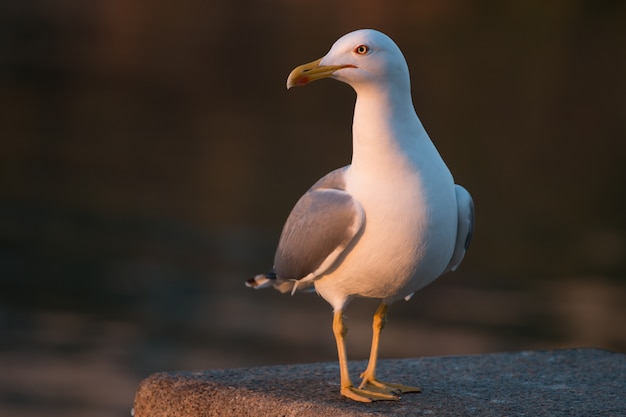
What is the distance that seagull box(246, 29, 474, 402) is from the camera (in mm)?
4430

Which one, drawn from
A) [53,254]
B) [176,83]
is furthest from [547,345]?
[176,83]

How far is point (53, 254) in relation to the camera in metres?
12.2

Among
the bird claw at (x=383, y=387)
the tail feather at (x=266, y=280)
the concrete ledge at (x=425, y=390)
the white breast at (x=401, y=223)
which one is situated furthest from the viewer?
the tail feather at (x=266, y=280)

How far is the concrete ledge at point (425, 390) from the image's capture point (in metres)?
4.68

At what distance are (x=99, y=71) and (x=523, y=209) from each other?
1405 cm

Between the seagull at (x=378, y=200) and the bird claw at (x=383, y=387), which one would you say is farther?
the bird claw at (x=383, y=387)

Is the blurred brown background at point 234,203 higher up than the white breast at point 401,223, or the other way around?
the blurred brown background at point 234,203

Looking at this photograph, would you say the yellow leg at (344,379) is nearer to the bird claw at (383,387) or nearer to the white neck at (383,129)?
the bird claw at (383,387)

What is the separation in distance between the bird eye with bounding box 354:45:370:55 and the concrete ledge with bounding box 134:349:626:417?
130 centimetres

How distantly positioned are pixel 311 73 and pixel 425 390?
4.56 feet

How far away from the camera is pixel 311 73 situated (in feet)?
14.7

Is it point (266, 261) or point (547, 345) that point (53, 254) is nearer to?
point (266, 261)

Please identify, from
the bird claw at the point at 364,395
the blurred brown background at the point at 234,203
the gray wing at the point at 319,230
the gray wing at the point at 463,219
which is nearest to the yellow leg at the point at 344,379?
the bird claw at the point at 364,395

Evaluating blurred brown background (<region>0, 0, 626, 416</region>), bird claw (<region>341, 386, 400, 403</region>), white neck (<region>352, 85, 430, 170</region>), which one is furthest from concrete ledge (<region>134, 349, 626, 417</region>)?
blurred brown background (<region>0, 0, 626, 416</region>)
